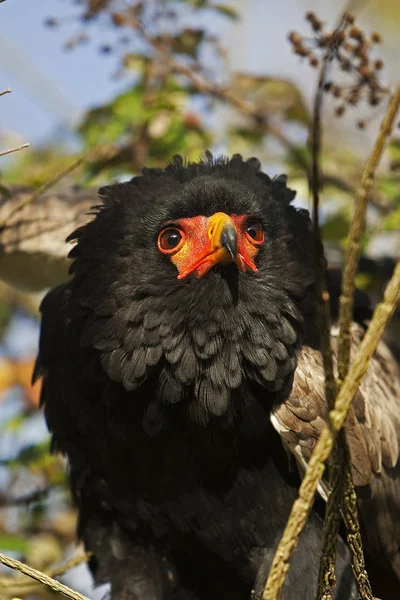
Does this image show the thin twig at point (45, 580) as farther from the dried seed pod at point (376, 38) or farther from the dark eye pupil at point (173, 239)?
→ the dried seed pod at point (376, 38)

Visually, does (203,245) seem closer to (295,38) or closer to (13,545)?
(295,38)

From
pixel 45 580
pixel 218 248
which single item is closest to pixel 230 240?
pixel 218 248

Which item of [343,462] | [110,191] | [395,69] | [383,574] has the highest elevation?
[395,69]

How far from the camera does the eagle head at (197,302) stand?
13.5ft

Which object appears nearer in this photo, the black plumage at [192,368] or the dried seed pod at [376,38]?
the black plumage at [192,368]

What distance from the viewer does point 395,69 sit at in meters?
10.9

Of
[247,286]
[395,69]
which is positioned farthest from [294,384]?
[395,69]

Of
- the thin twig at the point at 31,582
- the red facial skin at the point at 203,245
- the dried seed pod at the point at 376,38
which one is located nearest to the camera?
the red facial skin at the point at 203,245

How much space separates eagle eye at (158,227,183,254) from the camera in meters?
4.17

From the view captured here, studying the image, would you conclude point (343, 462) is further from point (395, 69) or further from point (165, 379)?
point (395, 69)

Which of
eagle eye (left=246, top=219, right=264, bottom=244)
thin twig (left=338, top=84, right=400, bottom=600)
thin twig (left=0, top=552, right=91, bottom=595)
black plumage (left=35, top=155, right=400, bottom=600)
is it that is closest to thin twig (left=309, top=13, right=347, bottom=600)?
thin twig (left=338, top=84, right=400, bottom=600)

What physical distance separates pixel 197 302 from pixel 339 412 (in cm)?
172

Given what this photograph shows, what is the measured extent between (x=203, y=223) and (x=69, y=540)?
11.6ft

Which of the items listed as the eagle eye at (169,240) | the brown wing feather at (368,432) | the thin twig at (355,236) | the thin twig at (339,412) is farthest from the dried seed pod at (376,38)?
the thin twig at (339,412)
